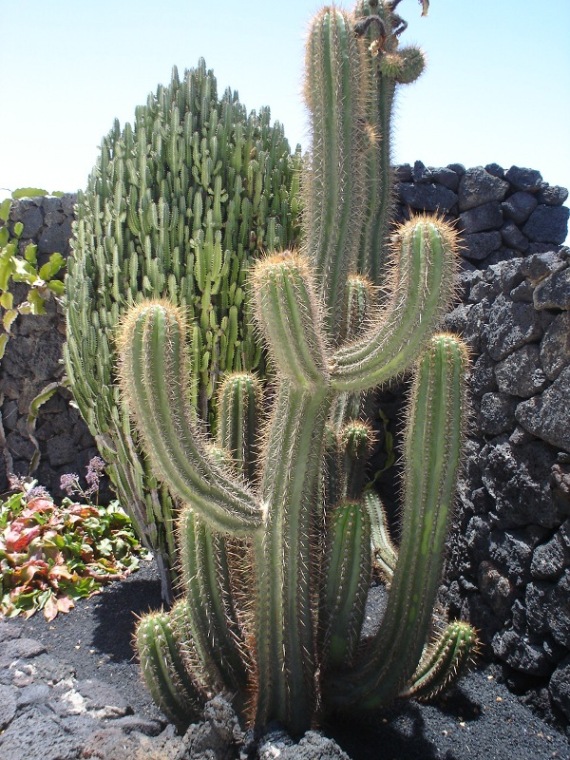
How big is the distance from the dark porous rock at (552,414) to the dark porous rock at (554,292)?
0.78ft

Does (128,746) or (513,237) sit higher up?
(513,237)

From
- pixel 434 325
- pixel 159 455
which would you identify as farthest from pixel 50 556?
pixel 434 325

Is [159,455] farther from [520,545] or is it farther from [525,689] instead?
[525,689]

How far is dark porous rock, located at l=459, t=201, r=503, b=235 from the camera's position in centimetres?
444

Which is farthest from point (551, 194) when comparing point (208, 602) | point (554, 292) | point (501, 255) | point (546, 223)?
point (208, 602)

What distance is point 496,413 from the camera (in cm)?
291

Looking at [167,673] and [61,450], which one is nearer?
[167,673]

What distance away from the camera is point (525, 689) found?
2.68 m

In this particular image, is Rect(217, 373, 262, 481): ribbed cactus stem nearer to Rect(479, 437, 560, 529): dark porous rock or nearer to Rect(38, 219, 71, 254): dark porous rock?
Rect(479, 437, 560, 529): dark porous rock

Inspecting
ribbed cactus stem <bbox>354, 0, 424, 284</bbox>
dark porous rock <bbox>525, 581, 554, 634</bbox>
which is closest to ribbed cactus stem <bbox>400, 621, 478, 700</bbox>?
dark porous rock <bbox>525, 581, 554, 634</bbox>

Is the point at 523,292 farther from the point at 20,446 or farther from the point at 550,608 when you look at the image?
the point at 20,446

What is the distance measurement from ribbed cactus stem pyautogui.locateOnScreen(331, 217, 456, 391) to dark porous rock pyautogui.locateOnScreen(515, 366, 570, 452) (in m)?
0.67

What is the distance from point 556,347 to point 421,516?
31.7 inches

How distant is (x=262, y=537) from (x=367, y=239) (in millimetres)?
1901
